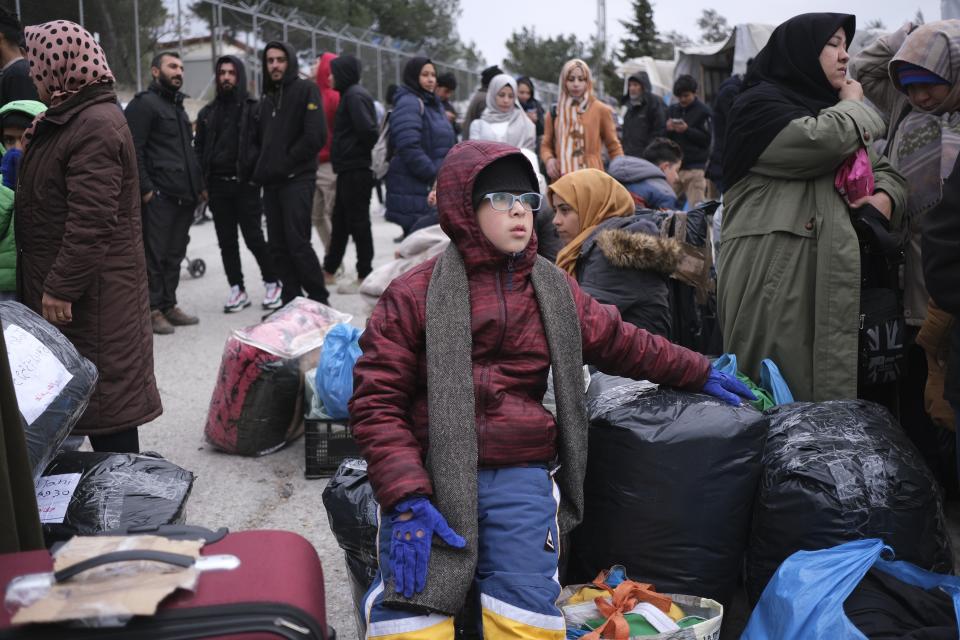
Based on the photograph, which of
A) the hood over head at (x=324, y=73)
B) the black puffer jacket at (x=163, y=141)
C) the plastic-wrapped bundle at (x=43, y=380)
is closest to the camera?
the plastic-wrapped bundle at (x=43, y=380)

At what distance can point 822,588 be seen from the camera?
2592 mm

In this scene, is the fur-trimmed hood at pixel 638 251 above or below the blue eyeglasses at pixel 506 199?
below

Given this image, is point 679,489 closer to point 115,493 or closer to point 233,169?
point 115,493

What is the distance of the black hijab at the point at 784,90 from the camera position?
3643 mm

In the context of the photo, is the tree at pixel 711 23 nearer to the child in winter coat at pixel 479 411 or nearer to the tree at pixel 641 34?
the tree at pixel 641 34

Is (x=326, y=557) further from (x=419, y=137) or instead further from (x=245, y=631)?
(x=419, y=137)

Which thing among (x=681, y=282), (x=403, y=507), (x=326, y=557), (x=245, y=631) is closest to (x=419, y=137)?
(x=681, y=282)

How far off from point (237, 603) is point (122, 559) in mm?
213

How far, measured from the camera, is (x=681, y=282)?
4879 millimetres

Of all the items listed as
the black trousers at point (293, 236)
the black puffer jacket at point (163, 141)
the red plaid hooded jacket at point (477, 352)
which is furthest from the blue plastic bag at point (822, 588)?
the black puffer jacket at point (163, 141)

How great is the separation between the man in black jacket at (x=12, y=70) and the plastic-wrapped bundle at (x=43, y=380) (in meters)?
3.01

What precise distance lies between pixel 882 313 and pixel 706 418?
1262 millimetres

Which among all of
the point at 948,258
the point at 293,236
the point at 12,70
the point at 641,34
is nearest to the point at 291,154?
the point at 293,236

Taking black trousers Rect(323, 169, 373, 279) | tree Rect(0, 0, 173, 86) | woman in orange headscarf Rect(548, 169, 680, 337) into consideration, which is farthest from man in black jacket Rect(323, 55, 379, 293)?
tree Rect(0, 0, 173, 86)
